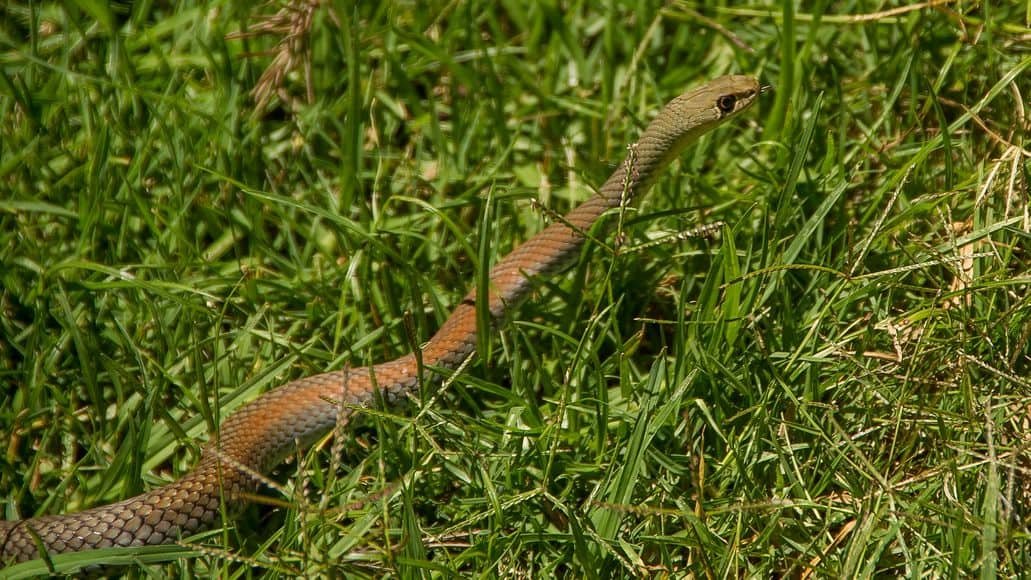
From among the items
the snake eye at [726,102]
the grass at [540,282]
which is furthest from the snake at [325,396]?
the grass at [540,282]

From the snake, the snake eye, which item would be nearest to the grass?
the snake

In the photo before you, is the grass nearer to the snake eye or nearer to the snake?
the snake

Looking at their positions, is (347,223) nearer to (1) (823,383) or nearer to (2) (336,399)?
(2) (336,399)

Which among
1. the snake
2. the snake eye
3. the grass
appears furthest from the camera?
the snake eye

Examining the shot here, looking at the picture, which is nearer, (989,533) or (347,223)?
(989,533)

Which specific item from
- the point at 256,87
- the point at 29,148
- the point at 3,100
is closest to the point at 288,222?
the point at 256,87

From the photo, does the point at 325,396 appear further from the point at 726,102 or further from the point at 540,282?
the point at 726,102

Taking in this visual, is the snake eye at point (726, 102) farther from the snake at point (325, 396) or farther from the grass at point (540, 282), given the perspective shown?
the grass at point (540, 282)
